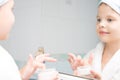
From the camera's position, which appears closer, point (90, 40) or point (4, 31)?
point (4, 31)

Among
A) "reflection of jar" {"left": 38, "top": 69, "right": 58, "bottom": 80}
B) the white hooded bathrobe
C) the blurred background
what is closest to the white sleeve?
"reflection of jar" {"left": 38, "top": 69, "right": 58, "bottom": 80}

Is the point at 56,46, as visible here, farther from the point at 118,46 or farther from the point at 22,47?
the point at 118,46

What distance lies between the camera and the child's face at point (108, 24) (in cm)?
92

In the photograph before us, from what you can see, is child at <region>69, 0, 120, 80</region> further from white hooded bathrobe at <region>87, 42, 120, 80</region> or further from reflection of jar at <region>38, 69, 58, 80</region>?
reflection of jar at <region>38, 69, 58, 80</region>

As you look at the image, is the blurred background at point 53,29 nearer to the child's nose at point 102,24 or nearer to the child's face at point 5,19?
the child's nose at point 102,24

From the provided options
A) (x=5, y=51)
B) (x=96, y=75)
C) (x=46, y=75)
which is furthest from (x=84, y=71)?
(x=5, y=51)

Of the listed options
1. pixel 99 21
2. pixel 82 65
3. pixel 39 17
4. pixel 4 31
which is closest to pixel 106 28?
pixel 99 21

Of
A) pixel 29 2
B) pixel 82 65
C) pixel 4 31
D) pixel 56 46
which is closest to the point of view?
pixel 4 31

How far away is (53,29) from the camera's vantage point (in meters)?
1.60

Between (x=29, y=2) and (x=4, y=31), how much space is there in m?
0.84

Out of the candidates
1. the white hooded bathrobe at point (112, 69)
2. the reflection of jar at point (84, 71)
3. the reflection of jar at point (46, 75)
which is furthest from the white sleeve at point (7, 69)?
the white hooded bathrobe at point (112, 69)

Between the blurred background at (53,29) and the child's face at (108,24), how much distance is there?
0.64 m

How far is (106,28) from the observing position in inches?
36.6

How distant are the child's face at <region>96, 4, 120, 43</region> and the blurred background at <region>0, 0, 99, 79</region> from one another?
637 millimetres
